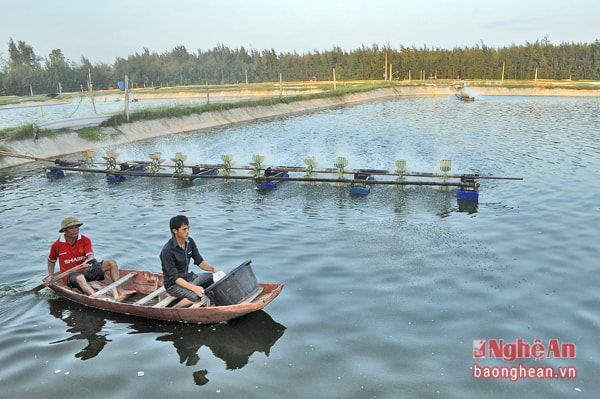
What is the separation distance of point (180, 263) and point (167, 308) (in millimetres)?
883

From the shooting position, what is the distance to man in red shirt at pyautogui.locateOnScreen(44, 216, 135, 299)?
10.5m

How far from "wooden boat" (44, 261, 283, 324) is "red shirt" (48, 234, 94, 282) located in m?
0.43

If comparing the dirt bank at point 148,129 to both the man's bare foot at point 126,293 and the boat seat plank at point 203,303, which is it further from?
the boat seat plank at point 203,303

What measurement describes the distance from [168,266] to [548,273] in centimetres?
891

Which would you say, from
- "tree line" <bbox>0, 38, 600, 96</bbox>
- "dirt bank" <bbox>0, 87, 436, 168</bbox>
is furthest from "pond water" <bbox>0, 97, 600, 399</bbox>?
"tree line" <bbox>0, 38, 600, 96</bbox>

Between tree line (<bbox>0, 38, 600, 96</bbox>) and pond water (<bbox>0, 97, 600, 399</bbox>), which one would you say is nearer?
pond water (<bbox>0, 97, 600, 399</bbox>)

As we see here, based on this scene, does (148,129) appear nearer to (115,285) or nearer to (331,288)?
(115,285)

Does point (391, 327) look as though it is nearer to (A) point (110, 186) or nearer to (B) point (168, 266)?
(B) point (168, 266)

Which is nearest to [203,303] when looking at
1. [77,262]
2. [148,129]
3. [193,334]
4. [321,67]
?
[193,334]

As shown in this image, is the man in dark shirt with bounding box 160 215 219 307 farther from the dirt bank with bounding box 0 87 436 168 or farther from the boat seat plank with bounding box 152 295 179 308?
the dirt bank with bounding box 0 87 436 168

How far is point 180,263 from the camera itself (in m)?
9.64

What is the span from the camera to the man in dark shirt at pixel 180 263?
926 cm

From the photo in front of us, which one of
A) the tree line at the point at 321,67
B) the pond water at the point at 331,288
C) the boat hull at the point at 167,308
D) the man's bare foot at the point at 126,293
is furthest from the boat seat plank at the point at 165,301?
the tree line at the point at 321,67

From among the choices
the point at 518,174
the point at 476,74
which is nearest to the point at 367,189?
the point at 518,174
